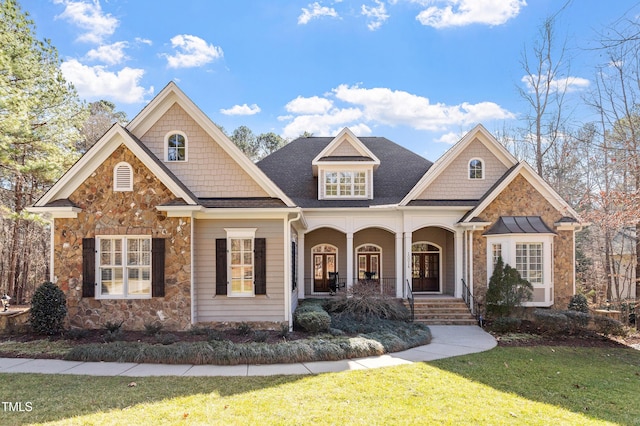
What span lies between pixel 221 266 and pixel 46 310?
4.30 meters

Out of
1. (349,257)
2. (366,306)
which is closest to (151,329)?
(366,306)

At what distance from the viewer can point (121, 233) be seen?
1012cm

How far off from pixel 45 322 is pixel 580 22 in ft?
43.1

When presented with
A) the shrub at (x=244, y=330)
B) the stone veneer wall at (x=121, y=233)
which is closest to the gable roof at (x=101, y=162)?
the stone veneer wall at (x=121, y=233)

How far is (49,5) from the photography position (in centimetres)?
1354

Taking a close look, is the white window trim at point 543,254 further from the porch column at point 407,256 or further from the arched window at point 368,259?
the arched window at point 368,259

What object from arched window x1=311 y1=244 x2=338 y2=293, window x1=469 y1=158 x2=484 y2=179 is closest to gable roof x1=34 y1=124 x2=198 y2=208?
arched window x1=311 y1=244 x2=338 y2=293

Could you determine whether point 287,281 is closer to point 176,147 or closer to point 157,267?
point 157,267

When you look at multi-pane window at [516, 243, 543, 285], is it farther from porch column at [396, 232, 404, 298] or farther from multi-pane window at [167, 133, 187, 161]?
multi-pane window at [167, 133, 187, 161]

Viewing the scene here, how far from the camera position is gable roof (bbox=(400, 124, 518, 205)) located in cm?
1432

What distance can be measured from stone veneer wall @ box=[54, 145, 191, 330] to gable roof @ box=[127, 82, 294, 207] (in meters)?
1.38

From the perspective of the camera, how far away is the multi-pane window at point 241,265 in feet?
34.8

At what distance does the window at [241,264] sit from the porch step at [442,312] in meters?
5.73

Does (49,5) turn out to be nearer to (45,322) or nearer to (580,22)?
(45,322)
